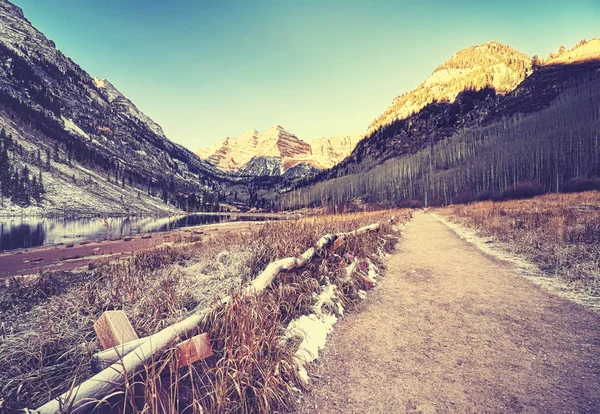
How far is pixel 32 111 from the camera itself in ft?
416

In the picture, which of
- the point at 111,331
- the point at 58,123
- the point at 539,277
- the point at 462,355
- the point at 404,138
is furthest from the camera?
the point at 404,138

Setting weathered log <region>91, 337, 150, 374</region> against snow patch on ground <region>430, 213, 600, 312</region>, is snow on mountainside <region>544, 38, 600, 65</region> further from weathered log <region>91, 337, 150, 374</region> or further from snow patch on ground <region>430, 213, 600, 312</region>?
weathered log <region>91, 337, 150, 374</region>

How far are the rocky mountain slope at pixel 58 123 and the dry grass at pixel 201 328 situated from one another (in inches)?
3669

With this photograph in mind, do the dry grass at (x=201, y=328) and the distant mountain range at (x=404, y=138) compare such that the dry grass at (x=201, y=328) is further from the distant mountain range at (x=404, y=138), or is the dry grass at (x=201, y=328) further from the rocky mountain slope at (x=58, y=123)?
the rocky mountain slope at (x=58, y=123)

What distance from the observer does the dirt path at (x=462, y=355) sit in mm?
2791

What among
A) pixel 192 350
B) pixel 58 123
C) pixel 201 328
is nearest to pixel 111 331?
pixel 192 350

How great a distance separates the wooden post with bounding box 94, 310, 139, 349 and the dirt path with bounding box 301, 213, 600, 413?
200cm

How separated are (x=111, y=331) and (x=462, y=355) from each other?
4321mm

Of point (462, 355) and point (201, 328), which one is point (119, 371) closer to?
point (201, 328)

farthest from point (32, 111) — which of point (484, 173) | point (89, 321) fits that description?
point (484, 173)

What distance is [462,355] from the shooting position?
11.8 feet

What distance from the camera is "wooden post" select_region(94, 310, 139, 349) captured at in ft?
8.01

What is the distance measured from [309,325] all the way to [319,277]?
5.25ft

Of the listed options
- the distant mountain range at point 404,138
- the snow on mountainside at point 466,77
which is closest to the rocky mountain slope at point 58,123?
the distant mountain range at point 404,138
